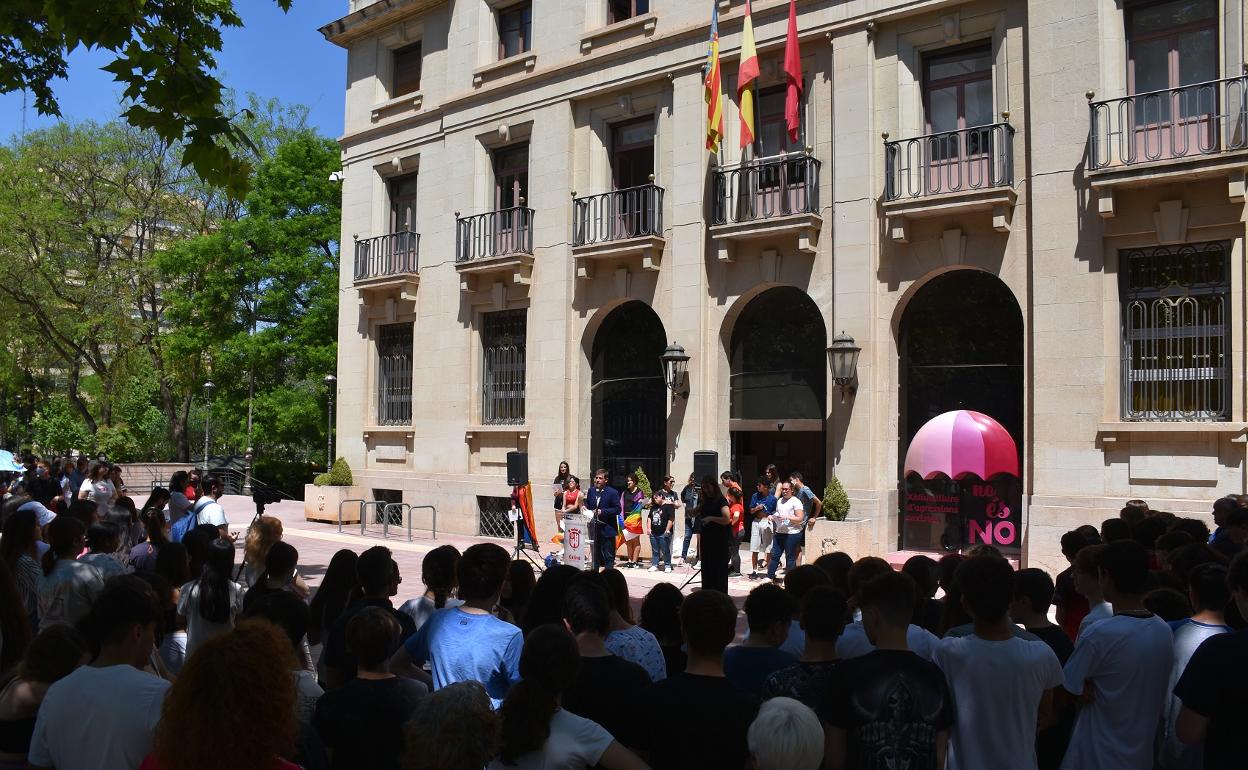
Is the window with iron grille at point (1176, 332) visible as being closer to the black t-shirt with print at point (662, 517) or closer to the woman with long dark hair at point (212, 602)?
the black t-shirt with print at point (662, 517)

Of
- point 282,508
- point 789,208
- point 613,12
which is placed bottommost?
point 282,508

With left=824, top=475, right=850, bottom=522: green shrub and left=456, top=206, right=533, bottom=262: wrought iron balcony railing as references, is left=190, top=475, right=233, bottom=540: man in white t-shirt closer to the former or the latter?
left=824, top=475, right=850, bottom=522: green shrub

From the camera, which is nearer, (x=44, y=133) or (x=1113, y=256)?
(x=1113, y=256)

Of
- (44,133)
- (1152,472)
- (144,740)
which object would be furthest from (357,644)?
(44,133)

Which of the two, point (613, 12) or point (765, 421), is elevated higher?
point (613, 12)

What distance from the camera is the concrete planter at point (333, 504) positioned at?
2531 centimetres

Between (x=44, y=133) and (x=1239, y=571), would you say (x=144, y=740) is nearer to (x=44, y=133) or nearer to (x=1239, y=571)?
(x=1239, y=571)

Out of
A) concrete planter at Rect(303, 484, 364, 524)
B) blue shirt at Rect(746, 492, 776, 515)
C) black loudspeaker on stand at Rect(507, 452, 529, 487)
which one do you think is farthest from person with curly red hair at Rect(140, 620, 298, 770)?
concrete planter at Rect(303, 484, 364, 524)

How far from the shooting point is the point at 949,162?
1648 centimetres

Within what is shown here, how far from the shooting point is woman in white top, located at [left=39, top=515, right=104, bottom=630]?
20.1 feet

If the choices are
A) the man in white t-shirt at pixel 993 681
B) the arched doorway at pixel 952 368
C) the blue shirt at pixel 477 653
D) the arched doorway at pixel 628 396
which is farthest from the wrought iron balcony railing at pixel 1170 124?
the blue shirt at pixel 477 653

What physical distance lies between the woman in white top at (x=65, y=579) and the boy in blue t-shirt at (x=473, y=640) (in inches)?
94.3

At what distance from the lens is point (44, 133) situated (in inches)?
1577

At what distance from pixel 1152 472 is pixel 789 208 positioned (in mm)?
7525
